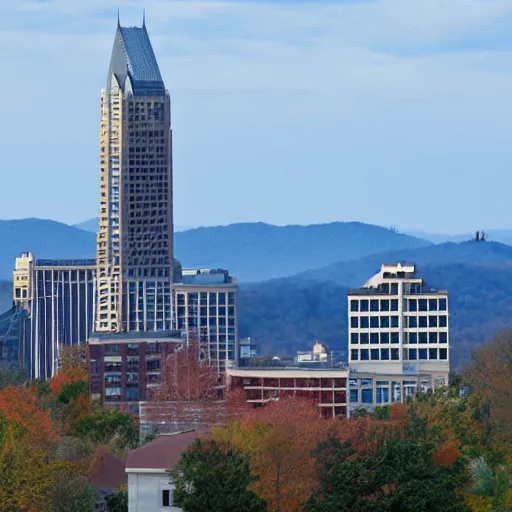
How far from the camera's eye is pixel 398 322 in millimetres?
188500

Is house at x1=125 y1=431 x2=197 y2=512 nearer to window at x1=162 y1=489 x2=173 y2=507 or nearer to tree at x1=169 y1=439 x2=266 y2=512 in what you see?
window at x1=162 y1=489 x2=173 y2=507

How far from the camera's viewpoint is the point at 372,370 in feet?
601

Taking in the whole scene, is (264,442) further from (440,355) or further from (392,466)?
(440,355)

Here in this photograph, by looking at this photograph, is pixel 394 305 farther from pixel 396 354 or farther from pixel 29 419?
pixel 29 419

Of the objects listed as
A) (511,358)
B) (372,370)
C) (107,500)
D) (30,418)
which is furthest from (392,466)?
(372,370)

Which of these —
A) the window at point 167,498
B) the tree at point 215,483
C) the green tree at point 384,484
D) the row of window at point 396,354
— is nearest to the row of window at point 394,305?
the row of window at point 396,354

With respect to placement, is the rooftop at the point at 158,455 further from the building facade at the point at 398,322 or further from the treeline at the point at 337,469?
the building facade at the point at 398,322

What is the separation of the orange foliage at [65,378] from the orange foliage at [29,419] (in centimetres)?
3904

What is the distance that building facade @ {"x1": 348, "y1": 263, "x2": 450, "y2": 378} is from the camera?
188000mm

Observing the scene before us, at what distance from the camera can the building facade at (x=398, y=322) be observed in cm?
18800

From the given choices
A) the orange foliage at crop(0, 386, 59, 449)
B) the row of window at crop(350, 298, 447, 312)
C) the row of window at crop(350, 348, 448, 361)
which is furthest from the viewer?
the row of window at crop(350, 298, 447, 312)

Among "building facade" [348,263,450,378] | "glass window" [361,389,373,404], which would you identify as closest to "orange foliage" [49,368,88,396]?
"building facade" [348,263,450,378]

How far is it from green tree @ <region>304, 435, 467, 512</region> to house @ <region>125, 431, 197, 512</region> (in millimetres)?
7041

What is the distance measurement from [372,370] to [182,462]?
8322 centimetres
